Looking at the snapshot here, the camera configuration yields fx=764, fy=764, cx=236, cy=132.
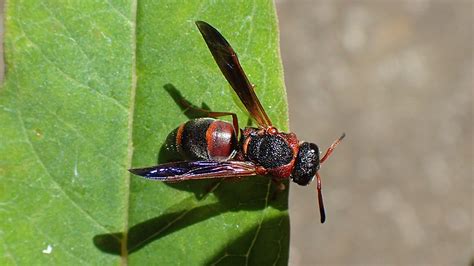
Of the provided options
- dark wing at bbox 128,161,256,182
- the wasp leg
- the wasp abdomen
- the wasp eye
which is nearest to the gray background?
the wasp eye

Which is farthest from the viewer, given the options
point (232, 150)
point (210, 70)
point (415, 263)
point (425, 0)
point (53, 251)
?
point (425, 0)

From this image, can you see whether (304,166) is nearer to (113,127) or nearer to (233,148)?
(233,148)

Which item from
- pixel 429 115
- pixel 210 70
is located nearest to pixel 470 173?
pixel 429 115

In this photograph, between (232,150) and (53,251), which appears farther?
(232,150)

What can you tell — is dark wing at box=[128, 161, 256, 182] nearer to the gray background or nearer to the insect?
the insect

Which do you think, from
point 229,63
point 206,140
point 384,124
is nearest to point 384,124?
point 384,124

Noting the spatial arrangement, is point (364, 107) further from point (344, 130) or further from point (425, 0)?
point (425, 0)

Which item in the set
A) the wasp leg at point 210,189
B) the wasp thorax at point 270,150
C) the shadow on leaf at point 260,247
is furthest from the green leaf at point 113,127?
the wasp thorax at point 270,150

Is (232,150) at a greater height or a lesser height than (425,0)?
lesser
